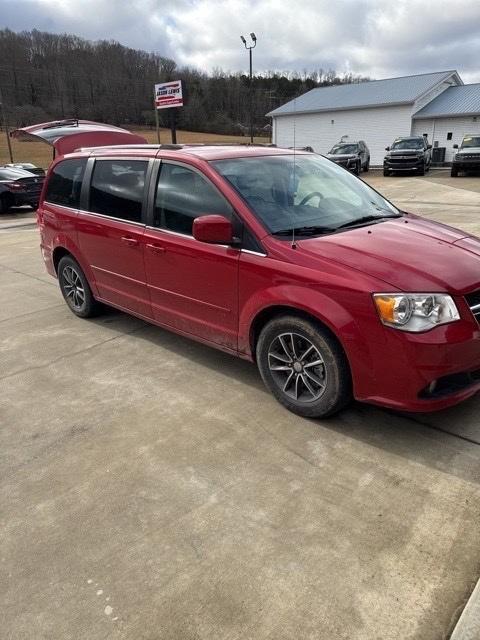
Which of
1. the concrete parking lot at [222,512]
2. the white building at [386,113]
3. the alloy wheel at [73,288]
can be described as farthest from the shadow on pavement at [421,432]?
the white building at [386,113]

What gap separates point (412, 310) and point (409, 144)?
86.1 ft

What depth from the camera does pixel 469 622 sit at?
187 cm

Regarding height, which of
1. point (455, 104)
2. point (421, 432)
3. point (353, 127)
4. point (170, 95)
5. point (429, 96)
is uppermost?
A: point (429, 96)

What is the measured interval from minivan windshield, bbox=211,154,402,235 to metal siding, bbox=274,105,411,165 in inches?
1233

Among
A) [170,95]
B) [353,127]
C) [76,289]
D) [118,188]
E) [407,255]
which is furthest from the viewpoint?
[353,127]

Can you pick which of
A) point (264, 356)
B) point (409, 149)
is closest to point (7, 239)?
point (264, 356)

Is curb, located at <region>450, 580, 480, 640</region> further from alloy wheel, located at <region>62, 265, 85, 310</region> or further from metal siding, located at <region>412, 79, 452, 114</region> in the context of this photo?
metal siding, located at <region>412, 79, 452, 114</region>

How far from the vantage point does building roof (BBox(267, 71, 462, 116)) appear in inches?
1396

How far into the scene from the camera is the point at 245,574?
7.06 feet

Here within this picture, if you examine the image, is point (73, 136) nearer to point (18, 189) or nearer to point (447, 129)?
point (18, 189)

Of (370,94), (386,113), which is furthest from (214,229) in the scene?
(370,94)

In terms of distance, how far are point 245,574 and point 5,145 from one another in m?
59.8

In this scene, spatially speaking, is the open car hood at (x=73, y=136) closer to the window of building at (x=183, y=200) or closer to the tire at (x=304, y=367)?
the window of building at (x=183, y=200)

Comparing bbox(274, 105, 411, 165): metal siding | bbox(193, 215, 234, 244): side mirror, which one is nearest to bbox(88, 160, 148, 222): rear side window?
bbox(193, 215, 234, 244): side mirror
